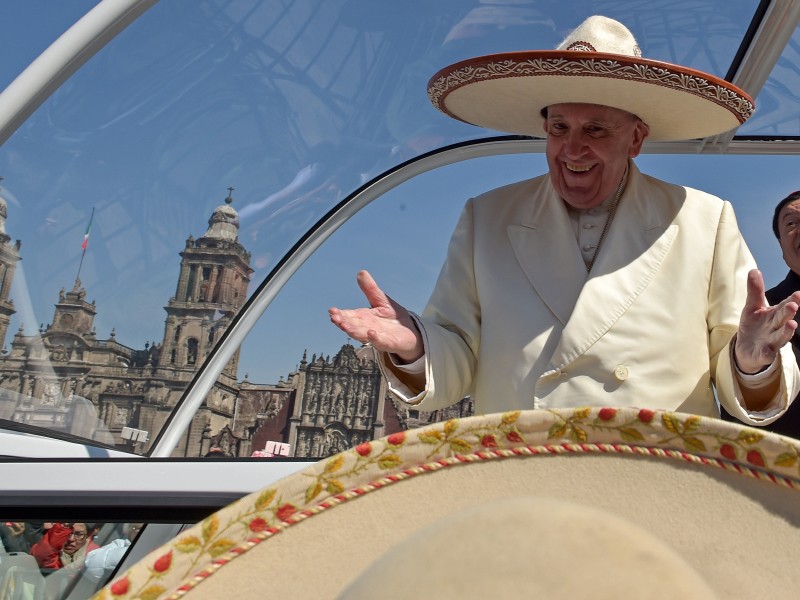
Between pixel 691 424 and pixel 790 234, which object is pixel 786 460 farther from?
pixel 790 234

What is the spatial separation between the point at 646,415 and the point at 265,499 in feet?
1.14

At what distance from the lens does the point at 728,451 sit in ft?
2.60

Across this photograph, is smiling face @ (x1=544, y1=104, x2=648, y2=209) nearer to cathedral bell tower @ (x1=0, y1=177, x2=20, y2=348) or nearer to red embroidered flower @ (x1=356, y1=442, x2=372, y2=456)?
red embroidered flower @ (x1=356, y1=442, x2=372, y2=456)

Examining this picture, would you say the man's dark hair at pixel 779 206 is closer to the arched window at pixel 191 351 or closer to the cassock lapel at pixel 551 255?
the cassock lapel at pixel 551 255

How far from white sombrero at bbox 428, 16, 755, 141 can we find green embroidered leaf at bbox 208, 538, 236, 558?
5.93 feet

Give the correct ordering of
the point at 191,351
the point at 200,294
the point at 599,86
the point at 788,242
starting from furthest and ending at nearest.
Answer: the point at 200,294 → the point at 191,351 → the point at 788,242 → the point at 599,86

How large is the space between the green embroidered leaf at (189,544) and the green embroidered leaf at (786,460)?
491 millimetres

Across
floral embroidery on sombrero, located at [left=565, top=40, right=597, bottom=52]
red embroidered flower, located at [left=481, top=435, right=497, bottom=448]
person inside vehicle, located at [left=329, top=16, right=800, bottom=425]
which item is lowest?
red embroidered flower, located at [left=481, top=435, right=497, bottom=448]

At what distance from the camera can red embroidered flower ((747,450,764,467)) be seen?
30.2 inches

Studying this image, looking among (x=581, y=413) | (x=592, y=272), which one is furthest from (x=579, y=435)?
(x=592, y=272)

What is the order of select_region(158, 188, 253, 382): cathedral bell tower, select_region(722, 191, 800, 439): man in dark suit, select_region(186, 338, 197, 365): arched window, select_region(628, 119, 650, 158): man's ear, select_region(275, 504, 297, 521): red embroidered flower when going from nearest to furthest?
select_region(275, 504, 297, 521): red embroidered flower → select_region(628, 119, 650, 158): man's ear → select_region(722, 191, 800, 439): man in dark suit → select_region(158, 188, 253, 382): cathedral bell tower → select_region(186, 338, 197, 365): arched window

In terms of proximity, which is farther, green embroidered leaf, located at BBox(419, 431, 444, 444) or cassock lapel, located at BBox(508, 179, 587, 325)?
cassock lapel, located at BBox(508, 179, 587, 325)

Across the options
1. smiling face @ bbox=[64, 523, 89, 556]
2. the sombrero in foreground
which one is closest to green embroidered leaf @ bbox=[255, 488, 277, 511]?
the sombrero in foreground

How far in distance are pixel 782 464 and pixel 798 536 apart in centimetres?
6
